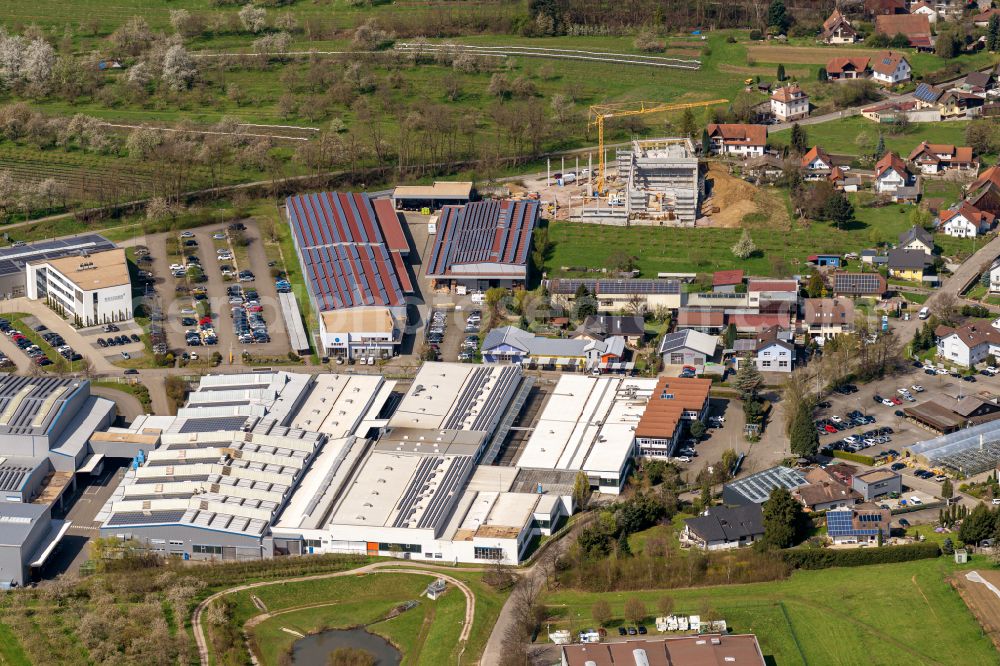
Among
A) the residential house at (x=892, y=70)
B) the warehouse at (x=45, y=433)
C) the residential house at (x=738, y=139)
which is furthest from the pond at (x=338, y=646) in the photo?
the residential house at (x=892, y=70)

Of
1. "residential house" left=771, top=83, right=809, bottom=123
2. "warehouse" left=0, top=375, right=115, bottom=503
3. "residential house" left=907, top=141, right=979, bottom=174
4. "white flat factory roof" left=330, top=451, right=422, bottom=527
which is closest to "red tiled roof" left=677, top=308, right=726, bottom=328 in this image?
"white flat factory roof" left=330, top=451, right=422, bottom=527

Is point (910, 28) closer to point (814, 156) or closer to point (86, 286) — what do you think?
point (814, 156)

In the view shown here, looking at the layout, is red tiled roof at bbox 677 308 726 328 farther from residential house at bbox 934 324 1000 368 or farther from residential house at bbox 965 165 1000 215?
residential house at bbox 965 165 1000 215

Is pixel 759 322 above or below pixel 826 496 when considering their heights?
above

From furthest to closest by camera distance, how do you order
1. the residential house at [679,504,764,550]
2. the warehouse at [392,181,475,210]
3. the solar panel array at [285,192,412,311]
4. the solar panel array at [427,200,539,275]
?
the warehouse at [392,181,475,210], the solar panel array at [427,200,539,275], the solar panel array at [285,192,412,311], the residential house at [679,504,764,550]

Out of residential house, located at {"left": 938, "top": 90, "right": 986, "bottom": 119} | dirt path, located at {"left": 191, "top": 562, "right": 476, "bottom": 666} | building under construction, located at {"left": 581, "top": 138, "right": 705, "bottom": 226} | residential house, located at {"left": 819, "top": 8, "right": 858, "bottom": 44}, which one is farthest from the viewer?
residential house, located at {"left": 819, "top": 8, "right": 858, "bottom": 44}

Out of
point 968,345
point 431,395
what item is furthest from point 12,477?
point 968,345
